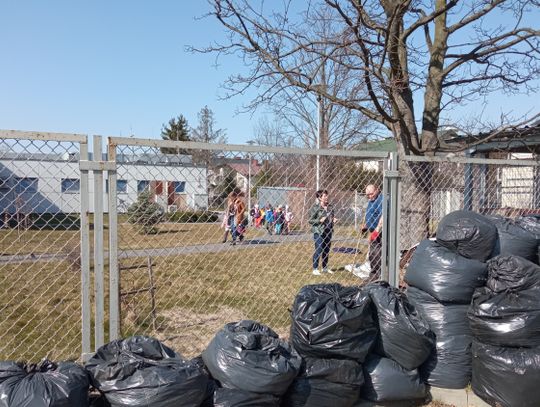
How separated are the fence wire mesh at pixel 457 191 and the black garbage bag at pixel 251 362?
286 centimetres

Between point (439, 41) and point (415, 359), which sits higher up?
point (439, 41)

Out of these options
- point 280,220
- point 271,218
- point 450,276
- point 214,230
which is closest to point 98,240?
point 214,230

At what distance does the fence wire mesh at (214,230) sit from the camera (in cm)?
328

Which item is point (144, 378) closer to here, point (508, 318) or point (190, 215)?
point (190, 215)

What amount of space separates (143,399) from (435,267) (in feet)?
7.51

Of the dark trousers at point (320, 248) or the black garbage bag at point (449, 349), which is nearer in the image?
the black garbage bag at point (449, 349)

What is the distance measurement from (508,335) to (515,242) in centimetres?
93

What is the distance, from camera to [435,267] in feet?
11.4

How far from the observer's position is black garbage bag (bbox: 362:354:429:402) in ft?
10.4

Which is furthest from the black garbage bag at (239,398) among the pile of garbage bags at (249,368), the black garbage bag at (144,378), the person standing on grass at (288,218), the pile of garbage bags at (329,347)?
the person standing on grass at (288,218)

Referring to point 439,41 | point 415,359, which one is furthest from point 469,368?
point 439,41

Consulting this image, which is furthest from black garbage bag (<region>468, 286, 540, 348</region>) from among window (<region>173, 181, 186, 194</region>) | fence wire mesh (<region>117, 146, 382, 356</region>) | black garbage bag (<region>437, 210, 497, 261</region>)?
window (<region>173, 181, 186, 194</region>)

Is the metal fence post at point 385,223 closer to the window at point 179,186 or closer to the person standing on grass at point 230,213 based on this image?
the person standing on grass at point 230,213

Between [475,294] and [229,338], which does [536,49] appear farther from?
[229,338]
